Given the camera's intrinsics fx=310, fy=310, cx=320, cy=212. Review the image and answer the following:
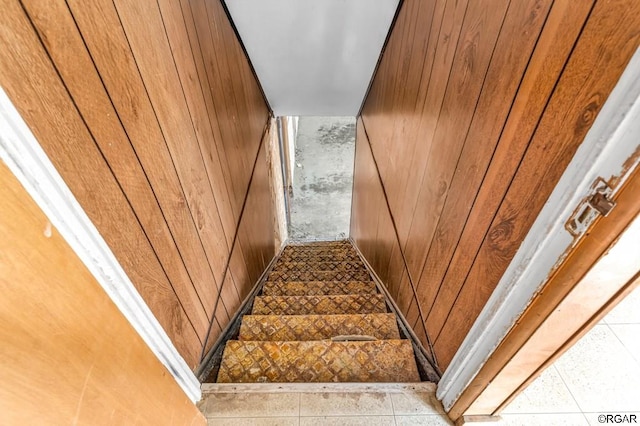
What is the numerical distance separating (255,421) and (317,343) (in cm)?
42

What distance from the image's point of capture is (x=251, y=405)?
1242 millimetres

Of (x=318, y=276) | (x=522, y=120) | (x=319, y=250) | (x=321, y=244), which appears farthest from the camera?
(x=321, y=244)

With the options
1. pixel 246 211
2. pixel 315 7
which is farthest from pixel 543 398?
pixel 315 7

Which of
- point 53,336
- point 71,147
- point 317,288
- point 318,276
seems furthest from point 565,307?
point 318,276

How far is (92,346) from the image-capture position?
24.4 inches

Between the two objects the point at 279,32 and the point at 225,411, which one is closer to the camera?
the point at 225,411

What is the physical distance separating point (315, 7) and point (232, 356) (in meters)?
2.15

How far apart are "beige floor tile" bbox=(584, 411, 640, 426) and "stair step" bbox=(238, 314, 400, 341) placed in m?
0.81

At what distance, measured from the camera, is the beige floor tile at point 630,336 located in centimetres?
138

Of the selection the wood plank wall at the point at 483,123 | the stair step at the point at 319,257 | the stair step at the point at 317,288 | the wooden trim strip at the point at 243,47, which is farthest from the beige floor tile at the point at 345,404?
the stair step at the point at 319,257

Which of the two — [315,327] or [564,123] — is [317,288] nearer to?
[315,327]

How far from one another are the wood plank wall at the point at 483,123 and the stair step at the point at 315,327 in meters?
0.21

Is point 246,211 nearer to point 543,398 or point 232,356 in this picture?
point 232,356

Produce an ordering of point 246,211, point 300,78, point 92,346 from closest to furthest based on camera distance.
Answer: point 92,346
point 246,211
point 300,78
